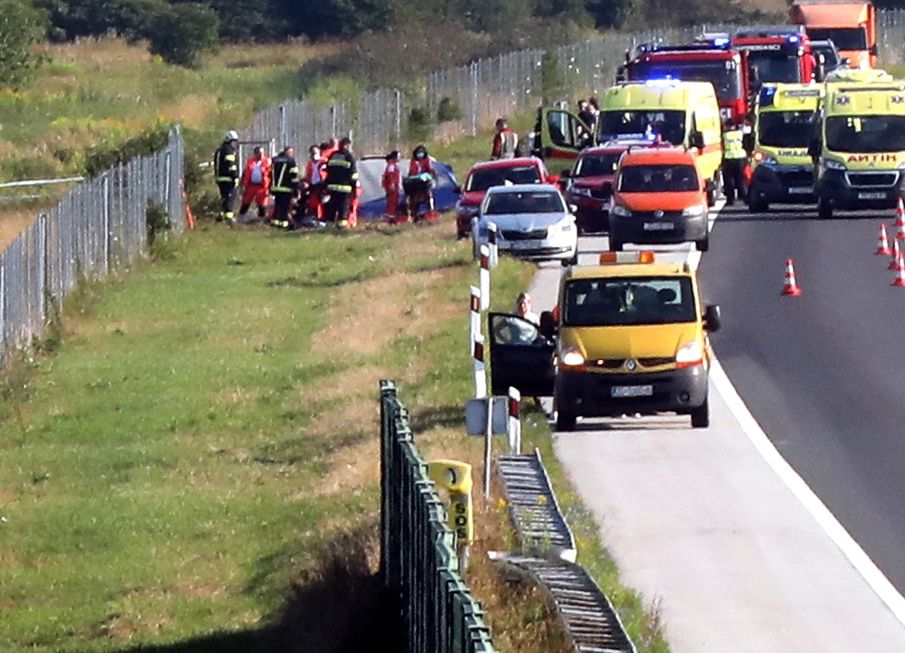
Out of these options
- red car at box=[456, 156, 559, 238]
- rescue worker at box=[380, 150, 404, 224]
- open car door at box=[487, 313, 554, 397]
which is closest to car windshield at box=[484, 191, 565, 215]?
red car at box=[456, 156, 559, 238]

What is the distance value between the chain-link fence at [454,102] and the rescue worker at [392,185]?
6.99 m

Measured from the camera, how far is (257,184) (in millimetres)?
45062

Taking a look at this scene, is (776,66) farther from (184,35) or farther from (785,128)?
(184,35)

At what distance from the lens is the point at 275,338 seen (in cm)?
3083

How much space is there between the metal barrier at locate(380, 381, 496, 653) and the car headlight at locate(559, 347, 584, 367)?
296 inches

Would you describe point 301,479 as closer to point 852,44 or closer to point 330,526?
point 330,526

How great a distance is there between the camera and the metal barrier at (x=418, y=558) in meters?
9.08

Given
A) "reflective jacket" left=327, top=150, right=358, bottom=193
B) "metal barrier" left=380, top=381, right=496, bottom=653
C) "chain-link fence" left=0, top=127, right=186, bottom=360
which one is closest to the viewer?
"metal barrier" left=380, top=381, right=496, bottom=653

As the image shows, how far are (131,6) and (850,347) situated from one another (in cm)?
7468

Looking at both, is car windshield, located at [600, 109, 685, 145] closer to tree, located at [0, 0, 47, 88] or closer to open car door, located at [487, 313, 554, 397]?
open car door, located at [487, 313, 554, 397]

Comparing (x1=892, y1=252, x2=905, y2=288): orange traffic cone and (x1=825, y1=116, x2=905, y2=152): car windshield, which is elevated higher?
(x1=825, y1=116, x2=905, y2=152): car windshield

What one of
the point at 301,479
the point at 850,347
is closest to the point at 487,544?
the point at 301,479

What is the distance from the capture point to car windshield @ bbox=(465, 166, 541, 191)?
40.8 m

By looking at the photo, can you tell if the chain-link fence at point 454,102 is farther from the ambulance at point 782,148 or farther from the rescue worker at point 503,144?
the ambulance at point 782,148
